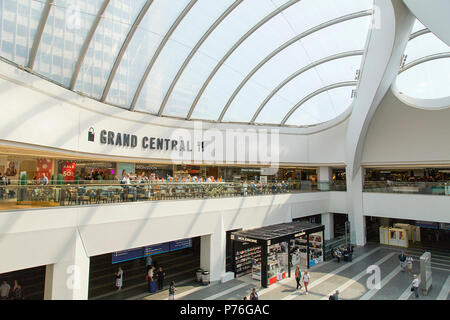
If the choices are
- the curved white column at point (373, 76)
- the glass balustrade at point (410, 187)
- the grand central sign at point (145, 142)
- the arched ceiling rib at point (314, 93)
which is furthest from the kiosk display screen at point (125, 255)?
the glass balustrade at point (410, 187)

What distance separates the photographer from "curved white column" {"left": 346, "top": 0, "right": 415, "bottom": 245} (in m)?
11.5

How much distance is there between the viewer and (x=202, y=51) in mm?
17703

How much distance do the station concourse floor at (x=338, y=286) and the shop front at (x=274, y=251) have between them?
0.49 meters

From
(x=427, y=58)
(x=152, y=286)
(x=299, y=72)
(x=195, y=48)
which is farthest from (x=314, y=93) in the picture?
(x=152, y=286)

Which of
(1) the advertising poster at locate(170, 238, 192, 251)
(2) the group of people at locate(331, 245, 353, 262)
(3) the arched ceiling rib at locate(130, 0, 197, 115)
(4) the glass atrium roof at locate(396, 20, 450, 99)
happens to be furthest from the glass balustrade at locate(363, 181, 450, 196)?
(3) the arched ceiling rib at locate(130, 0, 197, 115)

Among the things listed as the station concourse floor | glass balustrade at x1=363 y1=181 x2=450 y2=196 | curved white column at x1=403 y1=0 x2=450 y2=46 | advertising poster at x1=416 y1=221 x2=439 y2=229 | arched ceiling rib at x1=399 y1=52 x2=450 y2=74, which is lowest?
the station concourse floor

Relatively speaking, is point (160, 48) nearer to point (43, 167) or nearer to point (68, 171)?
point (68, 171)

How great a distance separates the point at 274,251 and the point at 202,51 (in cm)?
1278

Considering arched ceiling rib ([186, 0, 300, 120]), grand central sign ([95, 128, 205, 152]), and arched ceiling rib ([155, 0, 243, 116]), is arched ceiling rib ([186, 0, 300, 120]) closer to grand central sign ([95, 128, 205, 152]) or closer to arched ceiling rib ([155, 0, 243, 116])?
arched ceiling rib ([155, 0, 243, 116])

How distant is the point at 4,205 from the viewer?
27.8ft

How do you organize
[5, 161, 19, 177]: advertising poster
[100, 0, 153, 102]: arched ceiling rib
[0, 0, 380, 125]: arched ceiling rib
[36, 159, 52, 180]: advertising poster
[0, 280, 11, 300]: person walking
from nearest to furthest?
[0, 280, 11, 300]: person walking, [0, 0, 380, 125]: arched ceiling rib, [100, 0, 153, 102]: arched ceiling rib, [5, 161, 19, 177]: advertising poster, [36, 159, 52, 180]: advertising poster

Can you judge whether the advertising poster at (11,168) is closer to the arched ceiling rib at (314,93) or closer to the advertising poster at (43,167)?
Answer: the advertising poster at (43,167)

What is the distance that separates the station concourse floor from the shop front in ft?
1.62

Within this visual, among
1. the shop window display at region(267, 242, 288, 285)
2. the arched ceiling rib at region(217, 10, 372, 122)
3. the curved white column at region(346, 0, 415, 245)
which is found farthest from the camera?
the arched ceiling rib at region(217, 10, 372, 122)
